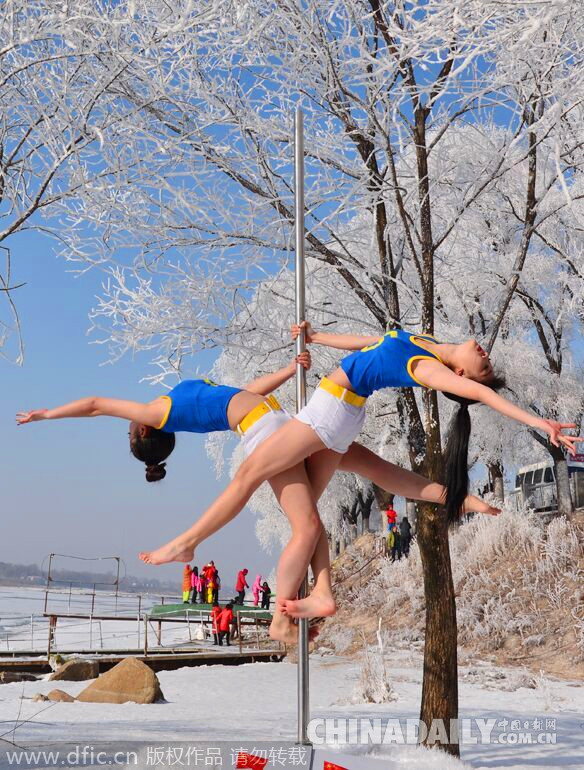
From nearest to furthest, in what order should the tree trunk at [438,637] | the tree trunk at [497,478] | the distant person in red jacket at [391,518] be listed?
the tree trunk at [438,637] → the distant person in red jacket at [391,518] → the tree trunk at [497,478]

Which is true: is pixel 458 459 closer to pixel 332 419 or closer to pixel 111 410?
pixel 332 419

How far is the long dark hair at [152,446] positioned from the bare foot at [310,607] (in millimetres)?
689

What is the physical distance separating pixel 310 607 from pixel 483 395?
38.3 inches

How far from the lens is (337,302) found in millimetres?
8938

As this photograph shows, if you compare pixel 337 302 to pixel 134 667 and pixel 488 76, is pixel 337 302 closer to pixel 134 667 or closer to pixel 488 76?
pixel 488 76

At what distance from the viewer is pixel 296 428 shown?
2.78 m

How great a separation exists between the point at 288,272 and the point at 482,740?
5294 mm

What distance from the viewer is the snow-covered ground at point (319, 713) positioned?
7.50 m

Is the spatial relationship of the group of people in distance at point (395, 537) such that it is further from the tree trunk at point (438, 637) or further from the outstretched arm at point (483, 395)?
the outstretched arm at point (483, 395)

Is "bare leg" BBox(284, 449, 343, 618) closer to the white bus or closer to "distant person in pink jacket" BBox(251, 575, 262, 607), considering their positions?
the white bus

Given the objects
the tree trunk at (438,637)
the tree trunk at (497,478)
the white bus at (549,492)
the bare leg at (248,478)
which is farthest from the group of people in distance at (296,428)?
the tree trunk at (497,478)

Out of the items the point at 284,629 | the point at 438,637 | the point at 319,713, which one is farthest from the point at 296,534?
the point at 319,713

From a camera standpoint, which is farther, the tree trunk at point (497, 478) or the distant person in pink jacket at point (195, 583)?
the distant person in pink jacket at point (195, 583)

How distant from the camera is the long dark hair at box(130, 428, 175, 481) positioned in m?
2.93
